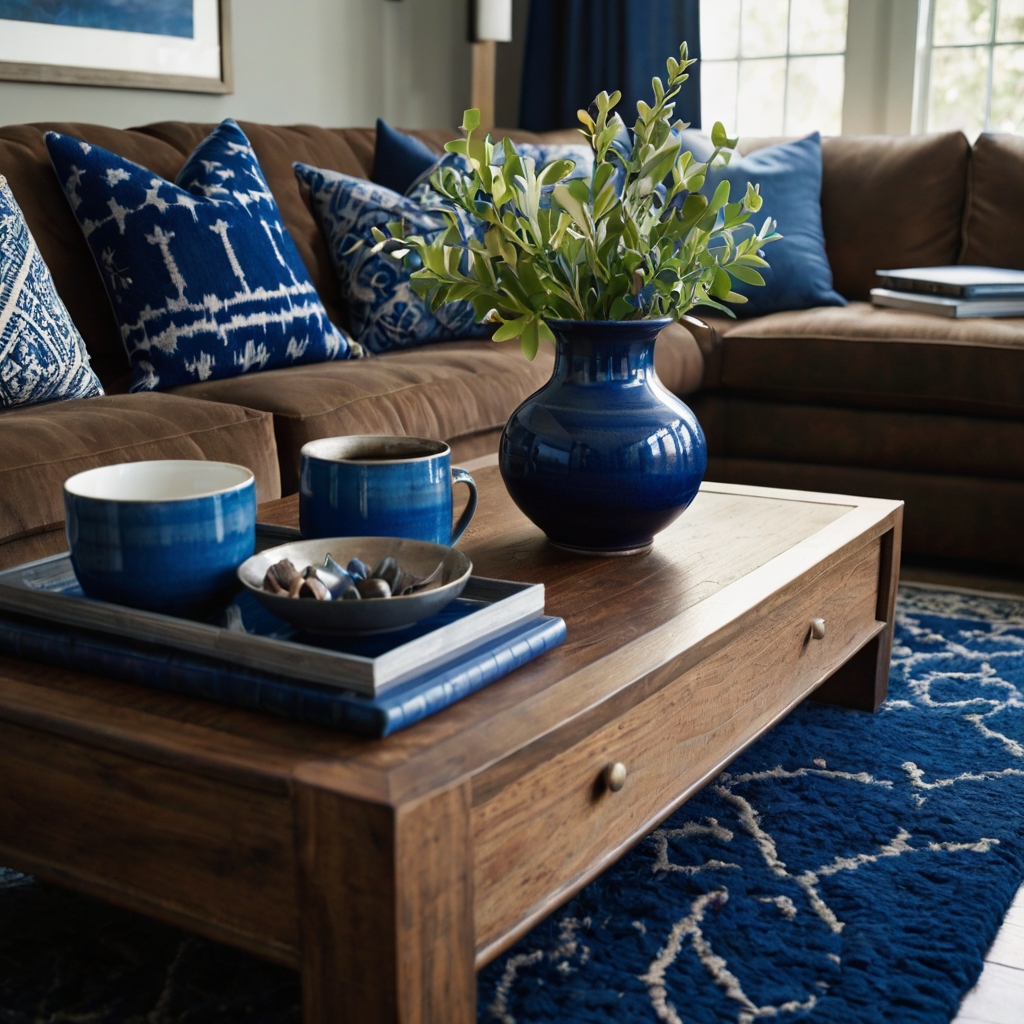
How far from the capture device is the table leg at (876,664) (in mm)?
1882

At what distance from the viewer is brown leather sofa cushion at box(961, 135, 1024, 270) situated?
341 centimetres

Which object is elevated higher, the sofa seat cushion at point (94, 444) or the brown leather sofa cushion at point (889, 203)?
the brown leather sofa cushion at point (889, 203)

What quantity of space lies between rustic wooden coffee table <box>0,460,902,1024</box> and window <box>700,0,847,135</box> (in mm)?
3333

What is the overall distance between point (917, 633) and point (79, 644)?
1.73m

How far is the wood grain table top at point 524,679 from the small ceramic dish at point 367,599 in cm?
9

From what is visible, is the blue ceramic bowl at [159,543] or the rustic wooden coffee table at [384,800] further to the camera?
the blue ceramic bowl at [159,543]

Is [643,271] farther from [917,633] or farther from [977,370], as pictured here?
[977,370]

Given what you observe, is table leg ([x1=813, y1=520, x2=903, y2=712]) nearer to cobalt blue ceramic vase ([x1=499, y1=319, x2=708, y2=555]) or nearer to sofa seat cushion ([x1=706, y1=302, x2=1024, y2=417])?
cobalt blue ceramic vase ([x1=499, y1=319, x2=708, y2=555])

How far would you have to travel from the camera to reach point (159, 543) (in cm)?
107

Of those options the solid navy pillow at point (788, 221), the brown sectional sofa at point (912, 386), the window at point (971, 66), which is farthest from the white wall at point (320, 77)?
the window at point (971, 66)

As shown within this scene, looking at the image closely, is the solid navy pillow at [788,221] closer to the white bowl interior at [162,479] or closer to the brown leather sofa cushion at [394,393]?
the brown leather sofa cushion at [394,393]

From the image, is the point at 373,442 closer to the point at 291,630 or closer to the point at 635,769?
the point at 291,630

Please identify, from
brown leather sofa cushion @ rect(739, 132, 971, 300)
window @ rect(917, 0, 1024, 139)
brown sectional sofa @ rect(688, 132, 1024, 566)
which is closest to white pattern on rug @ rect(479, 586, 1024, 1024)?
brown sectional sofa @ rect(688, 132, 1024, 566)

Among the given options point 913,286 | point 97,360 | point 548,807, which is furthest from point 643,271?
point 913,286
